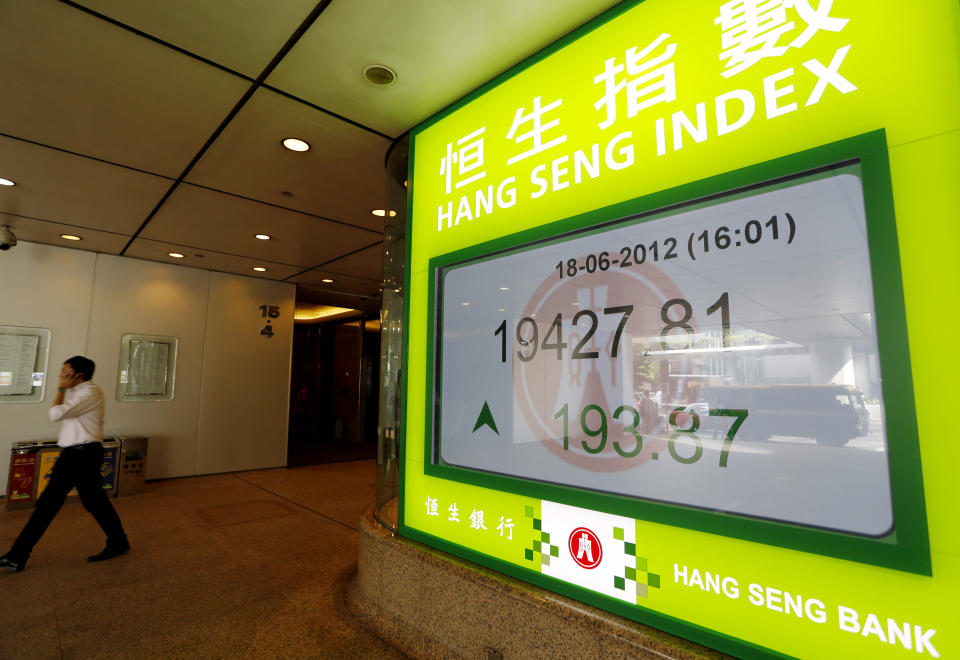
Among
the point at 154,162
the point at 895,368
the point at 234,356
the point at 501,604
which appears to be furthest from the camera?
the point at 234,356

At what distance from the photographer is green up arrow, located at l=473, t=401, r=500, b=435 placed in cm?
223

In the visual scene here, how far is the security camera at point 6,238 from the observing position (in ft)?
16.7

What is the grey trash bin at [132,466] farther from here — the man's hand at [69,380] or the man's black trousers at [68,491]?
the man's hand at [69,380]

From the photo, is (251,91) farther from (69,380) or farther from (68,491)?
(68,491)

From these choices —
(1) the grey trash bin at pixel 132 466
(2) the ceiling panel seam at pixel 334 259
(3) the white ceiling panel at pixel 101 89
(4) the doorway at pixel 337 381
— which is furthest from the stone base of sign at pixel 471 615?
(4) the doorway at pixel 337 381

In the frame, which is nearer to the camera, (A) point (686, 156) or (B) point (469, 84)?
(A) point (686, 156)

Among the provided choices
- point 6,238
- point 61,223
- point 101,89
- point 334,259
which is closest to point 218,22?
point 101,89

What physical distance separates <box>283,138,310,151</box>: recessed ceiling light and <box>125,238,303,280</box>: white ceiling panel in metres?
3.30

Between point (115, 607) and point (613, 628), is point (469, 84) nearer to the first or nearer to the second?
point (613, 628)

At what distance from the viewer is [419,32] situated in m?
2.26

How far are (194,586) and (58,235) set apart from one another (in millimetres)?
4611

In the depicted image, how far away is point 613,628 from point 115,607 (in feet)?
9.66

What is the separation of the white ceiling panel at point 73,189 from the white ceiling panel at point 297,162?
23.7 inches

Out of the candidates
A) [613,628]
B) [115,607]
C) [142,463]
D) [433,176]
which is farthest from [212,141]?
[142,463]
